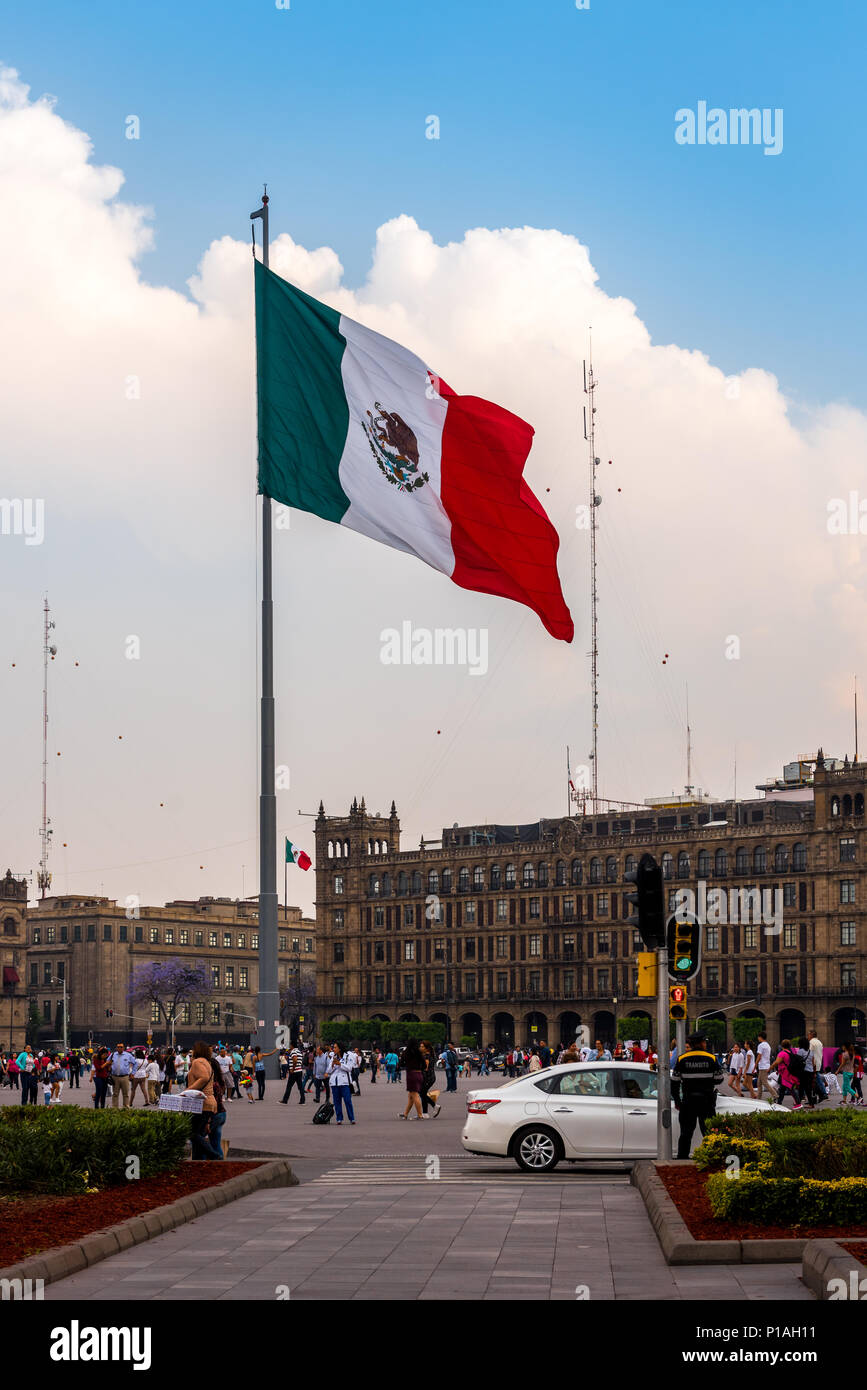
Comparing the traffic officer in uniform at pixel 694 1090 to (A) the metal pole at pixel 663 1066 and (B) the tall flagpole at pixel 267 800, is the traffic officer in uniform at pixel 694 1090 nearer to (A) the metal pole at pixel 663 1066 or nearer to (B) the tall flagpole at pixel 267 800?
(A) the metal pole at pixel 663 1066

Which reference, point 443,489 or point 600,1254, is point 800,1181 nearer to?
point 600,1254

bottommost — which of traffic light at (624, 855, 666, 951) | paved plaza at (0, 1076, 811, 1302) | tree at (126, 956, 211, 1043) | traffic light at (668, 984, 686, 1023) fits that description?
tree at (126, 956, 211, 1043)

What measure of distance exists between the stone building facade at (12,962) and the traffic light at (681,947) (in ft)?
428

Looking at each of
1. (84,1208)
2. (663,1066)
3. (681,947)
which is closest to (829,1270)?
(84,1208)

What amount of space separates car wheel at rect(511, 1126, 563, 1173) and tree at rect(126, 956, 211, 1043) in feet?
439

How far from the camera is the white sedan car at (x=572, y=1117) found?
2391cm

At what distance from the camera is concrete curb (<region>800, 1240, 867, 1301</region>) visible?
1098 centimetres

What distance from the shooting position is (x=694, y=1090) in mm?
23203

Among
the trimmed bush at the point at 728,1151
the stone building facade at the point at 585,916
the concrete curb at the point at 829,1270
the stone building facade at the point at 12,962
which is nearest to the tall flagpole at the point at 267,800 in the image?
the trimmed bush at the point at 728,1151

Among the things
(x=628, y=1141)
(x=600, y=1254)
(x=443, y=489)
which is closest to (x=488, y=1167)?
(x=628, y=1141)

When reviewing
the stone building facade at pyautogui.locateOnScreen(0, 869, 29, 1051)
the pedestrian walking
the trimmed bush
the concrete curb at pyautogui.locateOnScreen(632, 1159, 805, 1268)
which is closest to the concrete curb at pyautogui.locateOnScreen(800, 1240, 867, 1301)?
the concrete curb at pyautogui.locateOnScreen(632, 1159, 805, 1268)

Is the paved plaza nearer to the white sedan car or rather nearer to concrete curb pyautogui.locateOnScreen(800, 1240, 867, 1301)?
concrete curb pyautogui.locateOnScreen(800, 1240, 867, 1301)
